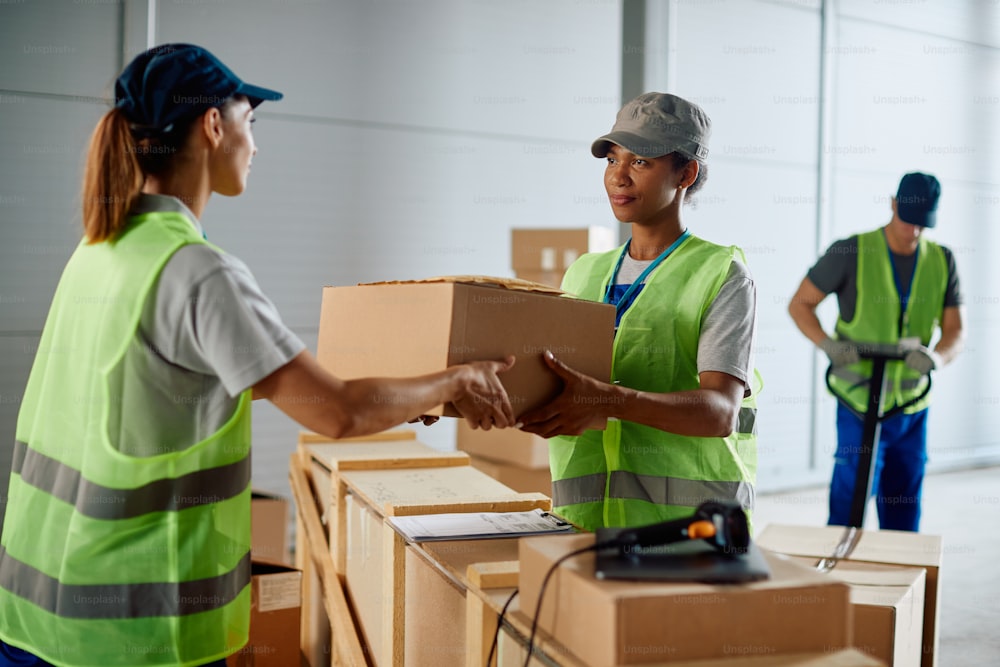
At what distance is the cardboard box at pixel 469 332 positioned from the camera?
1.59 metres

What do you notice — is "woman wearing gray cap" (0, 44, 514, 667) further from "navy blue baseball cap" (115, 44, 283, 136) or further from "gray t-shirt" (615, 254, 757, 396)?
"gray t-shirt" (615, 254, 757, 396)

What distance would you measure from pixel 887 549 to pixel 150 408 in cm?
206

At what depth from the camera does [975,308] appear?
7.06m

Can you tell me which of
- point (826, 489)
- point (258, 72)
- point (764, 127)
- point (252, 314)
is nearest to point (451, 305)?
point (252, 314)

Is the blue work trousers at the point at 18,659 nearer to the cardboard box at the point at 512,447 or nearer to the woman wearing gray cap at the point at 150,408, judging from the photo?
the woman wearing gray cap at the point at 150,408

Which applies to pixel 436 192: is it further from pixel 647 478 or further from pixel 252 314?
pixel 252 314

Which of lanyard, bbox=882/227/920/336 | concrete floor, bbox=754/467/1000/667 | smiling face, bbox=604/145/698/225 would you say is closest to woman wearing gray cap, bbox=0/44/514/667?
smiling face, bbox=604/145/698/225

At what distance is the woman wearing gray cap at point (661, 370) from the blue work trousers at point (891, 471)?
1.77m

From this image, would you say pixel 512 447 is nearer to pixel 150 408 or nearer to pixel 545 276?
pixel 545 276

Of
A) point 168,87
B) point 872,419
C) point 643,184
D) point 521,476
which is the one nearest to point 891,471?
point 872,419

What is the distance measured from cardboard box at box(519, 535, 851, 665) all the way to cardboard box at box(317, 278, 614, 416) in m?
0.55

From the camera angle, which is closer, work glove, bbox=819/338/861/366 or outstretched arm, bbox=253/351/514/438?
outstretched arm, bbox=253/351/514/438

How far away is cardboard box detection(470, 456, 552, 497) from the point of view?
3928mm

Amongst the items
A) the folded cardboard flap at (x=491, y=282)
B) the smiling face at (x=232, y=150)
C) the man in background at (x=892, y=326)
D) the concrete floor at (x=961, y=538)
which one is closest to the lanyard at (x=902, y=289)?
the man in background at (x=892, y=326)
